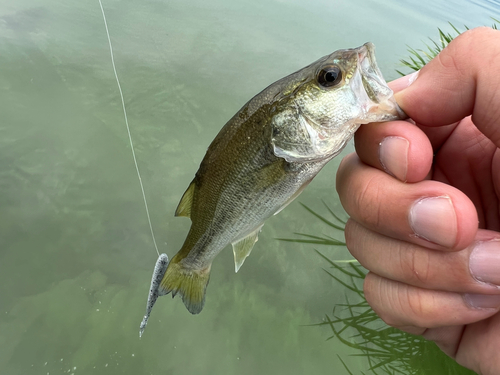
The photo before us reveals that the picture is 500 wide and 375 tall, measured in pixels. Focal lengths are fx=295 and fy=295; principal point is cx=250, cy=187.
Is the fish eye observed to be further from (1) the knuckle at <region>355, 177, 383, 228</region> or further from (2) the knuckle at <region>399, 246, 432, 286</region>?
(2) the knuckle at <region>399, 246, 432, 286</region>

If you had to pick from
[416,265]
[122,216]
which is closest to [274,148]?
[416,265]

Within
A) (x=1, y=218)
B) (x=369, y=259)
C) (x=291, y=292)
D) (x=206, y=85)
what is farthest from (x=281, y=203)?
(x=206, y=85)

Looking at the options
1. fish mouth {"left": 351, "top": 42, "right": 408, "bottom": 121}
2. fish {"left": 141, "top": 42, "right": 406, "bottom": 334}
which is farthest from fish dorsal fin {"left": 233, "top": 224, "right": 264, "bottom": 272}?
fish mouth {"left": 351, "top": 42, "right": 408, "bottom": 121}

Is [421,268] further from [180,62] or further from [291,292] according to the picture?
[180,62]


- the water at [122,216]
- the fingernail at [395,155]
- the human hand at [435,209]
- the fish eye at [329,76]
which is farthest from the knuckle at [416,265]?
the water at [122,216]

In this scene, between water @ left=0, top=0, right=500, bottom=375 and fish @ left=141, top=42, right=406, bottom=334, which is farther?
water @ left=0, top=0, right=500, bottom=375

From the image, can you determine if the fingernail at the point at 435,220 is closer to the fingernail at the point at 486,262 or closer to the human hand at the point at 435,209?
the human hand at the point at 435,209

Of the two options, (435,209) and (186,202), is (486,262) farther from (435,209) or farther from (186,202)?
(186,202)
